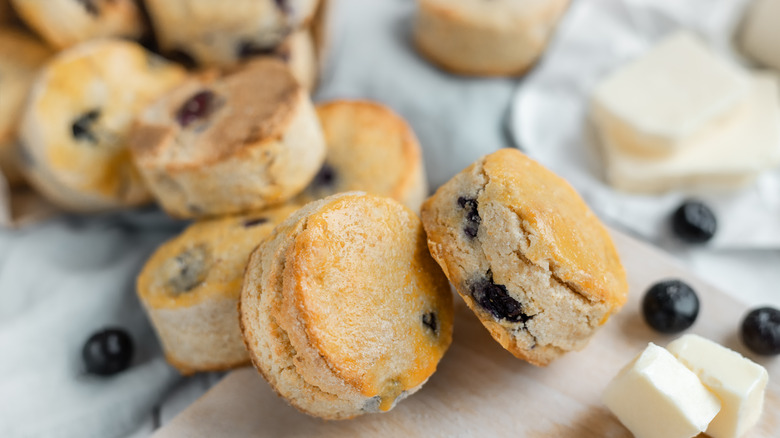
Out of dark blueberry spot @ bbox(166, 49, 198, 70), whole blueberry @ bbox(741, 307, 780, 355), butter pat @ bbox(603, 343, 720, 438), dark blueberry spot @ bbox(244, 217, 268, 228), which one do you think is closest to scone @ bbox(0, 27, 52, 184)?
dark blueberry spot @ bbox(166, 49, 198, 70)

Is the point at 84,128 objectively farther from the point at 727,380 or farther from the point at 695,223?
the point at 695,223

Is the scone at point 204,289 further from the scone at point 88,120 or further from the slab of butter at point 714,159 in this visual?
the slab of butter at point 714,159

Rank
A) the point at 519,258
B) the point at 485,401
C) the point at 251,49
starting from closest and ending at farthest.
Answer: the point at 519,258, the point at 485,401, the point at 251,49

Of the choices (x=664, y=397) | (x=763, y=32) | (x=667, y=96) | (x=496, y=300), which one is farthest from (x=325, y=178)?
(x=763, y=32)

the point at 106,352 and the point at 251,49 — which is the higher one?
the point at 251,49

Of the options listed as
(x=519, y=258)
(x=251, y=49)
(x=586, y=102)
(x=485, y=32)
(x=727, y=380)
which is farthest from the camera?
(x=586, y=102)

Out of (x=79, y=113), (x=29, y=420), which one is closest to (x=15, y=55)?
(x=79, y=113)

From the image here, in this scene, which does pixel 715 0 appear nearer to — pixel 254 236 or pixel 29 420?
pixel 254 236

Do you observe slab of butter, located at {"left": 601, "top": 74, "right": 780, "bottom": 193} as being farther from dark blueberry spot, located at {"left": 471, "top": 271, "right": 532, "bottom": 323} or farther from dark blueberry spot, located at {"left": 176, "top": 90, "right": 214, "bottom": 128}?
dark blueberry spot, located at {"left": 176, "top": 90, "right": 214, "bottom": 128}
